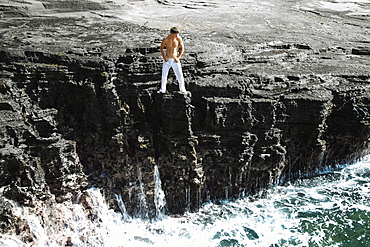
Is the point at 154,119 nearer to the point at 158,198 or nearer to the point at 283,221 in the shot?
the point at 158,198

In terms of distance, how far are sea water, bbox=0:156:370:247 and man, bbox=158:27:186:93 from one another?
7.74ft

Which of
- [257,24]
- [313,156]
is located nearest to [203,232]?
[313,156]

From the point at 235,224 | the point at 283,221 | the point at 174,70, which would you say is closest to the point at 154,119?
the point at 174,70

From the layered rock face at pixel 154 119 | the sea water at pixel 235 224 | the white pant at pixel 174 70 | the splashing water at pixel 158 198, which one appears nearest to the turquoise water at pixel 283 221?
the sea water at pixel 235 224

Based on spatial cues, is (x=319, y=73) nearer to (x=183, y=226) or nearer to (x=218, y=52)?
(x=218, y=52)

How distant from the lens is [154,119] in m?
9.27

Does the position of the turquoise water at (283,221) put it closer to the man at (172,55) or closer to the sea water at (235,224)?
the sea water at (235,224)

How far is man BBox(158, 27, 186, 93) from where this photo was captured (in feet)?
26.8

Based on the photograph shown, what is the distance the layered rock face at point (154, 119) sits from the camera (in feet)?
27.8

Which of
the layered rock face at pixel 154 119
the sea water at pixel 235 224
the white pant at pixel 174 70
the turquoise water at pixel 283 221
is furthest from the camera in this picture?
the turquoise water at pixel 283 221

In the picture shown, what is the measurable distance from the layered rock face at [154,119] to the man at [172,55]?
0.42 metres

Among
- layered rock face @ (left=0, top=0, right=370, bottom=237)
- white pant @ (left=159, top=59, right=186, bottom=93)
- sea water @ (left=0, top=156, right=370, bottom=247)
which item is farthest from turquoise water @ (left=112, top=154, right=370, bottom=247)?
white pant @ (left=159, top=59, right=186, bottom=93)

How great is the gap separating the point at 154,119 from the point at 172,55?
1.79m

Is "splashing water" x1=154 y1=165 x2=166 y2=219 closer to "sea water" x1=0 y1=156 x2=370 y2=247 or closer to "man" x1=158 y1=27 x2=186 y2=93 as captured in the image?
"sea water" x1=0 y1=156 x2=370 y2=247
